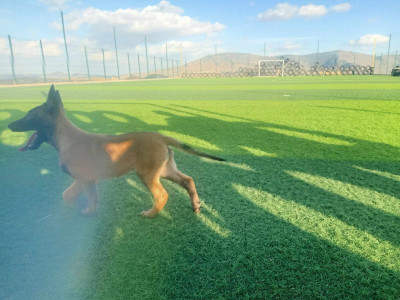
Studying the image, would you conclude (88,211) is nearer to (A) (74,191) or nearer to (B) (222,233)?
(A) (74,191)

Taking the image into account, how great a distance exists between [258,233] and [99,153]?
4.60 feet

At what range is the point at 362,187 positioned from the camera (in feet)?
10.2

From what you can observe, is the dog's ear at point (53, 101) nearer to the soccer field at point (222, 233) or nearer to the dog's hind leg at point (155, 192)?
the soccer field at point (222, 233)

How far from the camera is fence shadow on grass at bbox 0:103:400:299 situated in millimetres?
1708

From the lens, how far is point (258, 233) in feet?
7.39

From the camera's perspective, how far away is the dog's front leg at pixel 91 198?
2.53 m

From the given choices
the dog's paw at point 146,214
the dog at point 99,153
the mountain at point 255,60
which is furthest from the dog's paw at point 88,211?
the mountain at point 255,60

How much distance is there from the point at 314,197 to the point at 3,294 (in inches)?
99.4

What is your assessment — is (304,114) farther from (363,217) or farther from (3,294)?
(3,294)

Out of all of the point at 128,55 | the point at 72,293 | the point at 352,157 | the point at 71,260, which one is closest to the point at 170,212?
the point at 71,260

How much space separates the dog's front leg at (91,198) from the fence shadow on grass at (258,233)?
11cm

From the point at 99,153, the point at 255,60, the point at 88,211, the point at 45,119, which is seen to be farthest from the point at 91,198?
the point at 255,60

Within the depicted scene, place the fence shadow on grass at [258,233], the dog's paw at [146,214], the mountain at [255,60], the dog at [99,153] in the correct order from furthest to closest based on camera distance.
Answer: the mountain at [255,60], the dog's paw at [146,214], the dog at [99,153], the fence shadow on grass at [258,233]

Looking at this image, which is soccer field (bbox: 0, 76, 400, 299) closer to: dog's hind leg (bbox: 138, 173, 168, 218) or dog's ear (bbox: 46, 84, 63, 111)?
dog's hind leg (bbox: 138, 173, 168, 218)
